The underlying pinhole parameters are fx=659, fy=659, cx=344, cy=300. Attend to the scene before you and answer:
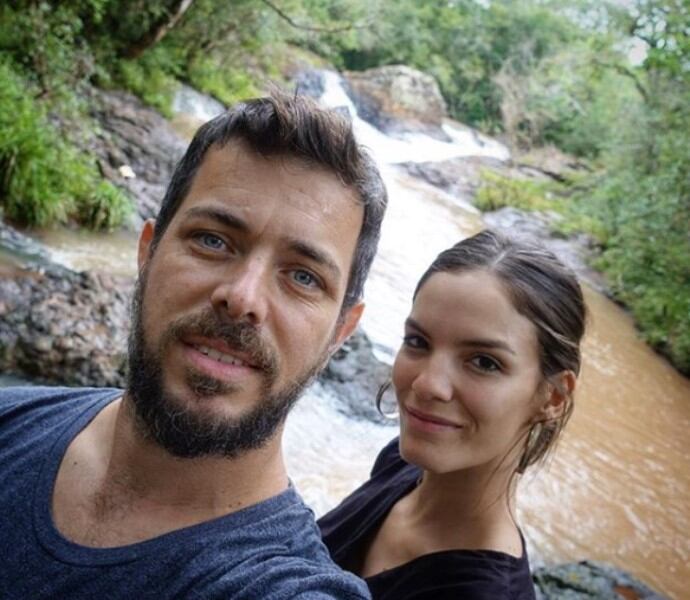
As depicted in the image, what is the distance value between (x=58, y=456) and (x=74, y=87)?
30.4 feet

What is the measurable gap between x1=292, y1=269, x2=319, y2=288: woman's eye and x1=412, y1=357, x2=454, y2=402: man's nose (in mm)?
547

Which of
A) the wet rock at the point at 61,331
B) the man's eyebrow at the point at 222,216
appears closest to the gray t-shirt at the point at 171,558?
the man's eyebrow at the point at 222,216

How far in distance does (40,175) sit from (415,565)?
6448 mm

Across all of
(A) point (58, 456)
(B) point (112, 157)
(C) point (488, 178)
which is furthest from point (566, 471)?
(C) point (488, 178)

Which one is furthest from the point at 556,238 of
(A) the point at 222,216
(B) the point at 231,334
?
(B) the point at 231,334

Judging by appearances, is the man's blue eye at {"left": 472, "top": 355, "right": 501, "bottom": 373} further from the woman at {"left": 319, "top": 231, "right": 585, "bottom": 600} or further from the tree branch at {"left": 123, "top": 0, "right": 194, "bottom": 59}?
the tree branch at {"left": 123, "top": 0, "right": 194, "bottom": 59}

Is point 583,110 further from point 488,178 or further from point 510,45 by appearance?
point 488,178

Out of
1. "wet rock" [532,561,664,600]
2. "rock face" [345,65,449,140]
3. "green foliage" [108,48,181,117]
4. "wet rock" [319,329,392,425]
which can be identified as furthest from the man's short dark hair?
"rock face" [345,65,449,140]

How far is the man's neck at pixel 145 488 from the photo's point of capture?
1.39 metres

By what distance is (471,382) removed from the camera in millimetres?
1876

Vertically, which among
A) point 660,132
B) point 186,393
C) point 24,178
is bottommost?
point 24,178

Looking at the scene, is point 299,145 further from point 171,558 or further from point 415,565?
point 415,565

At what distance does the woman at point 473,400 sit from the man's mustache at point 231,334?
64 centimetres

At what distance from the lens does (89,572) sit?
1.26 m
